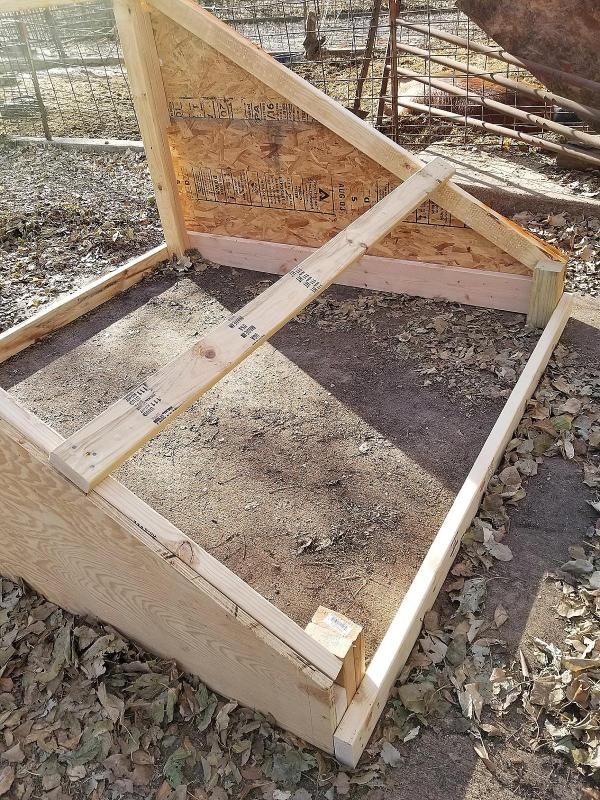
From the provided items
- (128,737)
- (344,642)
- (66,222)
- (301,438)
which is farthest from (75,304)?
(344,642)

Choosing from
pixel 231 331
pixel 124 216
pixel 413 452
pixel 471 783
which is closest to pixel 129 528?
pixel 231 331

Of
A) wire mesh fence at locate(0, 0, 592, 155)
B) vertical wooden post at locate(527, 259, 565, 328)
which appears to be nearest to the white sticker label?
vertical wooden post at locate(527, 259, 565, 328)

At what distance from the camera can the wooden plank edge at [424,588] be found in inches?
79.7

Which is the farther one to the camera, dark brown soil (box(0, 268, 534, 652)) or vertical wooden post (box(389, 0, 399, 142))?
vertical wooden post (box(389, 0, 399, 142))

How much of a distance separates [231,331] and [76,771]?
5.45ft

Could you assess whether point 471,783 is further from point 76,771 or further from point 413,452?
point 413,452

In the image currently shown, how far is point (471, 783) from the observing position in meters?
2.02

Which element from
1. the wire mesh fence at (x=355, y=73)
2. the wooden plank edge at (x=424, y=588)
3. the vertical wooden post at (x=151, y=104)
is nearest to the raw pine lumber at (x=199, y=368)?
the wooden plank edge at (x=424, y=588)

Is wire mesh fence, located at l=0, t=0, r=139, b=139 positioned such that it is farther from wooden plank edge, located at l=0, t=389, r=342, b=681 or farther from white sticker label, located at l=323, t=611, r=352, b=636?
white sticker label, located at l=323, t=611, r=352, b=636

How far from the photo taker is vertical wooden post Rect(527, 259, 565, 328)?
3.94 m

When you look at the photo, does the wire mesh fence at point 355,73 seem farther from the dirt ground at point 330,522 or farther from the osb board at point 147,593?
the osb board at point 147,593

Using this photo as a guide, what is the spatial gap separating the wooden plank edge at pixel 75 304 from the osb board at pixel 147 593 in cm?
244

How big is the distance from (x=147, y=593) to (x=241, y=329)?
3.54 feet

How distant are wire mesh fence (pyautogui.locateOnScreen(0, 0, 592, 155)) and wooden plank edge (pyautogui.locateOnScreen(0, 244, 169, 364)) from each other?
10.3 ft
